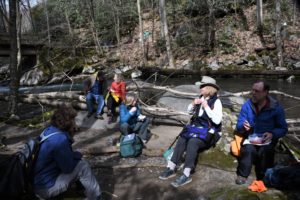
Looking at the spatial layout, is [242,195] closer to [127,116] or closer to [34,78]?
[127,116]

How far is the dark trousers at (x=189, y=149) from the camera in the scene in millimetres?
4719

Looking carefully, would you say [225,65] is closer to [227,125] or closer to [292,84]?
[292,84]

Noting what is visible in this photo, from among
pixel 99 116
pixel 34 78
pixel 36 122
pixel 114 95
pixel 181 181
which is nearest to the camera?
pixel 181 181

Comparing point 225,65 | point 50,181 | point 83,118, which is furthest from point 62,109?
point 225,65

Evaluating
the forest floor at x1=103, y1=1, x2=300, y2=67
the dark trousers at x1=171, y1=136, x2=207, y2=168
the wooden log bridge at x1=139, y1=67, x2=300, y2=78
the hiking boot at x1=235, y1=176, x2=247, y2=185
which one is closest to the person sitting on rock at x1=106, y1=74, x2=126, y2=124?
the dark trousers at x1=171, y1=136, x2=207, y2=168

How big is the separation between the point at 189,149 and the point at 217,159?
690mm

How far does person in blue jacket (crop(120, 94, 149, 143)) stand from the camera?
6.66 metres

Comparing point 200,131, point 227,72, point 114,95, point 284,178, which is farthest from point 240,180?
point 227,72

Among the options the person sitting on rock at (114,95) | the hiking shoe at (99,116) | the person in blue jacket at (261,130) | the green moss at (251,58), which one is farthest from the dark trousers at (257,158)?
the green moss at (251,58)

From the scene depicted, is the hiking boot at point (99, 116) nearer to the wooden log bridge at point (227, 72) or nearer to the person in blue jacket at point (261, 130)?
the person in blue jacket at point (261, 130)

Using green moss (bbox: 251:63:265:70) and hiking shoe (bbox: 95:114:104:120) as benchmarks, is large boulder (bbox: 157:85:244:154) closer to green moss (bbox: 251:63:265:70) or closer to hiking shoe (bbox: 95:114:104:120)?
hiking shoe (bbox: 95:114:104:120)

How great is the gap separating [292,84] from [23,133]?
1340 centimetres

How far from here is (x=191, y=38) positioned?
27.2 metres

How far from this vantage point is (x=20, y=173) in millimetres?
3570
